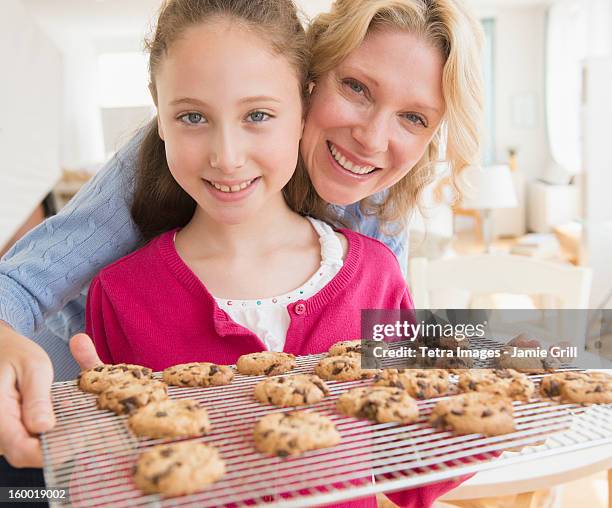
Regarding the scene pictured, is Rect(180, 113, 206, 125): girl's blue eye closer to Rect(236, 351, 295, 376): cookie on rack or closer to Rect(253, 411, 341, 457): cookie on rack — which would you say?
Rect(236, 351, 295, 376): cookie on rack

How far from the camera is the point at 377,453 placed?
72cm

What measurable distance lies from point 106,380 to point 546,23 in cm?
974

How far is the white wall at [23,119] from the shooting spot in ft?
6.51

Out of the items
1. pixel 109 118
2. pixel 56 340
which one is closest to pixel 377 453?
pixel 56 340

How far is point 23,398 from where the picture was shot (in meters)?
0.83

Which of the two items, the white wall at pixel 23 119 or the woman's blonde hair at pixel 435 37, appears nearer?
the woman's blonde hair at pixel 435 37

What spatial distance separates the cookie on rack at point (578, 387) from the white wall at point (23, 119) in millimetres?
1691

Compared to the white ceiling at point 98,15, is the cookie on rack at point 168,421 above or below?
below


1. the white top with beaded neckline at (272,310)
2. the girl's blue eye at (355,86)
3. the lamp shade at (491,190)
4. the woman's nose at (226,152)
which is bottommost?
the white top with beaded neckline at (272,310)

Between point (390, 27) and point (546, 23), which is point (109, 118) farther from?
point (390, 27)

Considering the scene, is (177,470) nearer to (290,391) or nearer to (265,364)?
(290,391)

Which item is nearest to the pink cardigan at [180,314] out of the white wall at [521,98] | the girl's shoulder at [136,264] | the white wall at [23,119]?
the girl's shoulder at [136,264]

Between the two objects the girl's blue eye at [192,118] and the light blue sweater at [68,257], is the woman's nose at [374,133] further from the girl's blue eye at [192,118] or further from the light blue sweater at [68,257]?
the light blue sweater at [68,257]

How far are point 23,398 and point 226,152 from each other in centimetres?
48
